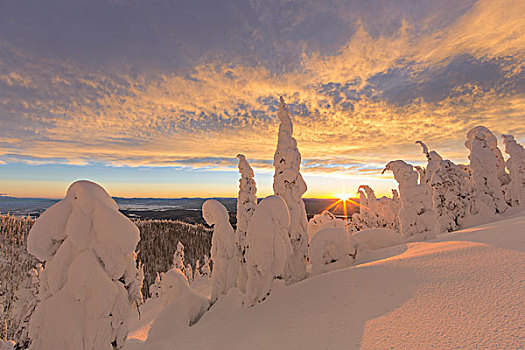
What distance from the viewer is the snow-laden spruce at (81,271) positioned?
5.41 metres

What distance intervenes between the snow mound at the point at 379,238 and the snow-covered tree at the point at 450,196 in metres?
5.46

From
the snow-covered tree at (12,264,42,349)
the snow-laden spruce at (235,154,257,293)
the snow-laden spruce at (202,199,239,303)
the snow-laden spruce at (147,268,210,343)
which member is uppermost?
the snow-laden spruce at (235,154,257,293)

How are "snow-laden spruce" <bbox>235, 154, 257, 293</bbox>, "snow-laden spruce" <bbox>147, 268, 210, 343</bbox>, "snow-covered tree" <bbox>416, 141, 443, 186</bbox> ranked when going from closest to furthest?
"snow-laden spruce" <bbox>147, 268, 210, 343</bbox> → "snow-laden spruce" <bbox>235, 154, 257, 293</bbox> → "snow-covered tree" <bbox>416, 141, 443, 186</bbox>

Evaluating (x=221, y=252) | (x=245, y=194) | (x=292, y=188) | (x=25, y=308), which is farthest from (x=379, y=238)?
(x=25, y=308)

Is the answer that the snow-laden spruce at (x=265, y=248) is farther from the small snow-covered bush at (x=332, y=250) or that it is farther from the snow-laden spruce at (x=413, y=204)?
the snow-laden spruce at (x=413, y=204)

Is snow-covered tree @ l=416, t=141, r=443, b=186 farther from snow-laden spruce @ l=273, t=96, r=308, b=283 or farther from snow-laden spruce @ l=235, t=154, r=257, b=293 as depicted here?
snow-laden spruce @ l=235, t=154, r=257, b=293

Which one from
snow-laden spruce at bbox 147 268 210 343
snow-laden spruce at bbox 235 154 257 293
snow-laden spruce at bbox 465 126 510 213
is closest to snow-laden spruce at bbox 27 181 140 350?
snow-laden spruce at bbox 147 268 210 343

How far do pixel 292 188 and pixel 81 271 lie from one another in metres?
10.8

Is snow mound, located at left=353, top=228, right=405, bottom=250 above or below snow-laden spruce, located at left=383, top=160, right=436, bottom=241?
below

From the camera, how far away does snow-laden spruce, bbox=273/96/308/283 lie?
44.7 ft

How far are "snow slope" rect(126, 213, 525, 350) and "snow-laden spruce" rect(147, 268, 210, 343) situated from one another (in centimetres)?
57

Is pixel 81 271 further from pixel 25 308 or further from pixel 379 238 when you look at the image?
pixel 25 308

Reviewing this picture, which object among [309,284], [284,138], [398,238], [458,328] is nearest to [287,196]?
[284,138]

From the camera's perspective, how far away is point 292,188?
14.3 meters
